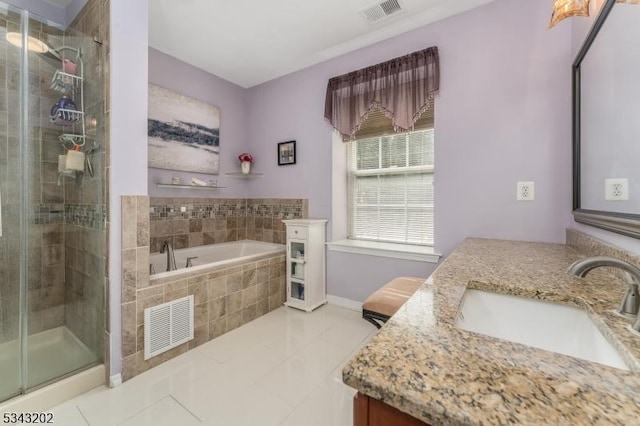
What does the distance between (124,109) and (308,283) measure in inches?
81.0

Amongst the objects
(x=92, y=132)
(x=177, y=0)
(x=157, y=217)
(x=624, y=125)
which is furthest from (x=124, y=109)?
(x=624, y=125)

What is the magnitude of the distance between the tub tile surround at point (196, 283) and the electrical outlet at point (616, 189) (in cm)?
238

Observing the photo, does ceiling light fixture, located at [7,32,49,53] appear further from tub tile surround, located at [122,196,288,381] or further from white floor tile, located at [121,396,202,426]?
white floor tile, located at [121,396,202,426]

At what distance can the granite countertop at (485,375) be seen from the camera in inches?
14.2

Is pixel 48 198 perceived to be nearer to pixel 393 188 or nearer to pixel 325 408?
pixel 325 408

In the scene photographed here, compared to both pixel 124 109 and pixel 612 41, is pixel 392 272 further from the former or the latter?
pixel 124 109

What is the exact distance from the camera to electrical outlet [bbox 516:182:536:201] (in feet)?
6.03

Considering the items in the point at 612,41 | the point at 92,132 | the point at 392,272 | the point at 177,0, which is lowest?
the point at 392,272

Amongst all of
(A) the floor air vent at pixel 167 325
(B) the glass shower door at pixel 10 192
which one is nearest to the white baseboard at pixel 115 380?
(A) the floor air vent at pixel 167 325

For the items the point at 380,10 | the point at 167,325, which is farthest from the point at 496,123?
the point at 167,325

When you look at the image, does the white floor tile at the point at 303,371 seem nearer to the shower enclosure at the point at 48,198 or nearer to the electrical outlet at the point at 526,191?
the shower enclosure at the point at 48,198

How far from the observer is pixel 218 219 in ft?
10.5

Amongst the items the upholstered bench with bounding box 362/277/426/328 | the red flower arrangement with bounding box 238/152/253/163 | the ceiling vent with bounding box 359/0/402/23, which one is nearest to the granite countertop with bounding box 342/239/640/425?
the upholstered bench with bounding box 362/277/426/328

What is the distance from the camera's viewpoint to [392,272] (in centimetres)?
245
